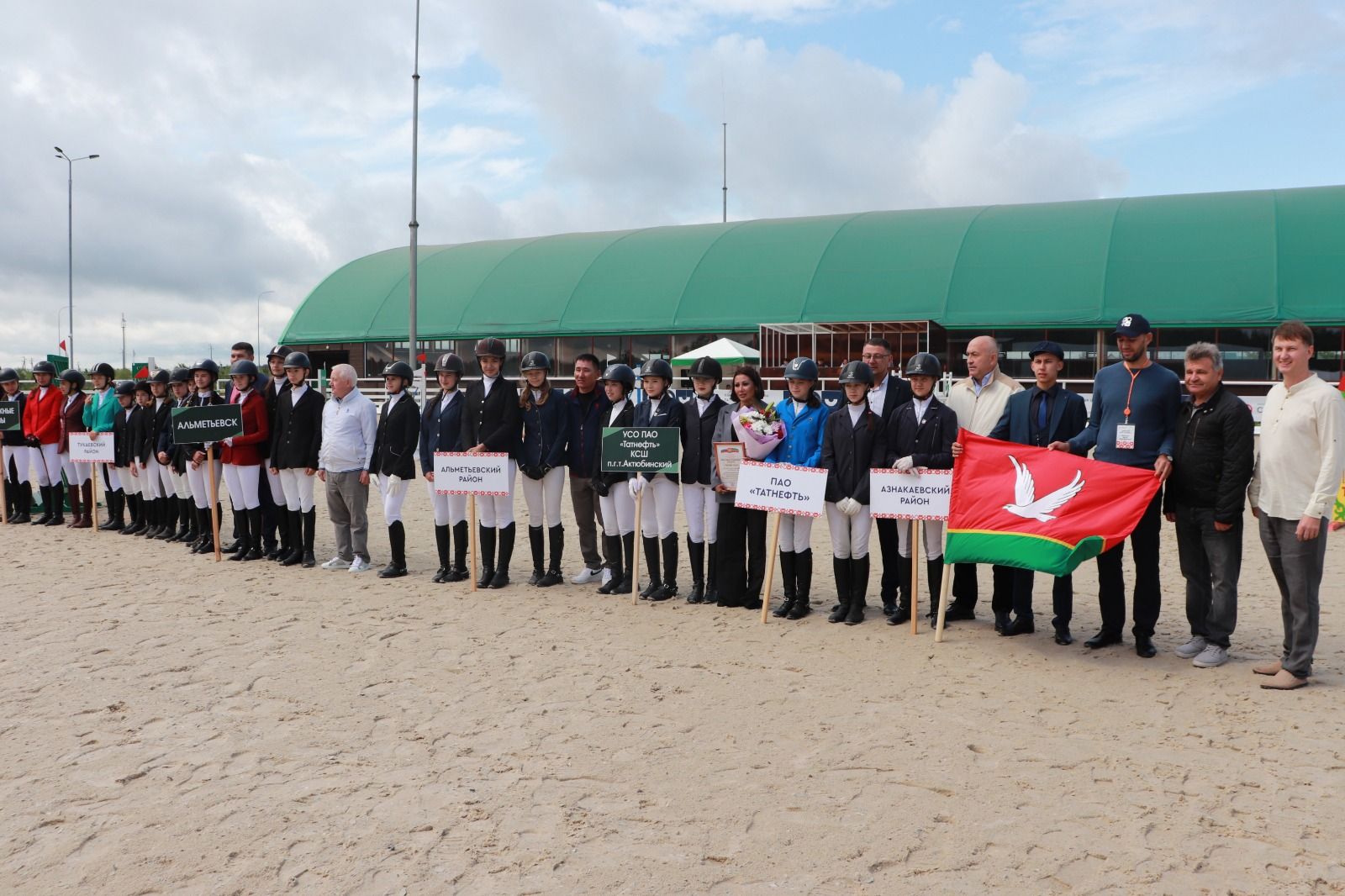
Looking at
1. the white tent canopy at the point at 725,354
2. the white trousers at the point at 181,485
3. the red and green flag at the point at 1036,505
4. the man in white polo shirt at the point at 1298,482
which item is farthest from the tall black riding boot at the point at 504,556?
the white tent canopy at the point at 725,354

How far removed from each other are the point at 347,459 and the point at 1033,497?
6.01 meters

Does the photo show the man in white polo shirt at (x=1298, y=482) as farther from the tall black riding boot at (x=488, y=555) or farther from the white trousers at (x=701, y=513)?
the tall black riding boot at (x=488, y=555)

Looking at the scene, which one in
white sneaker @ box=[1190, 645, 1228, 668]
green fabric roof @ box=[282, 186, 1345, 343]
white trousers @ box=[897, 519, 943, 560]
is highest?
green fabric roof @ box=[282, 186, 1345, 343]

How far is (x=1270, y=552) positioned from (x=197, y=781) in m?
5.84

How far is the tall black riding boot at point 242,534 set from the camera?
975 cm

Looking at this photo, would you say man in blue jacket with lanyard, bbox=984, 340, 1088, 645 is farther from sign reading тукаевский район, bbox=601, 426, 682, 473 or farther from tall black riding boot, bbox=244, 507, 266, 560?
tall black riding boot, bbox=244, 507, 266, 560

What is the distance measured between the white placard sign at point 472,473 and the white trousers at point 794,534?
2455mm

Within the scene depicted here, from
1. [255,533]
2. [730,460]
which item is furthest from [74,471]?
[730,460]

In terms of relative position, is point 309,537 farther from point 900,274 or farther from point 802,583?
point 900,274

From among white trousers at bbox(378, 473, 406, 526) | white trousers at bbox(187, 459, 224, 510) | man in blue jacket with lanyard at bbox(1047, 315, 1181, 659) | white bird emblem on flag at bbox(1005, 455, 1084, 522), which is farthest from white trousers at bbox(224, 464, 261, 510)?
man in blue jacket with lanyard at bbox(1047, 315, 1181, 659)

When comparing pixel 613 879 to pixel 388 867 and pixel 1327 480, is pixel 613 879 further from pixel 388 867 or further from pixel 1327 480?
pixel 1327 480

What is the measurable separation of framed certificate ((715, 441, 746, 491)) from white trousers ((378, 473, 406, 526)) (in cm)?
300

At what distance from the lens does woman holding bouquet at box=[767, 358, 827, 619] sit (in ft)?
24.2

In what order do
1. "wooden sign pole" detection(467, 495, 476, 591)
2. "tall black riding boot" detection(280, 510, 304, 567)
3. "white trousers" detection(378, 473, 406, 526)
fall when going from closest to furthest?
"wooden sign pole" detection(467, 495, 476, 591) → "white trousers" detection(378, 473, 406, 526) → "tall black riding boot" detection(280, 510, 304, 567)
